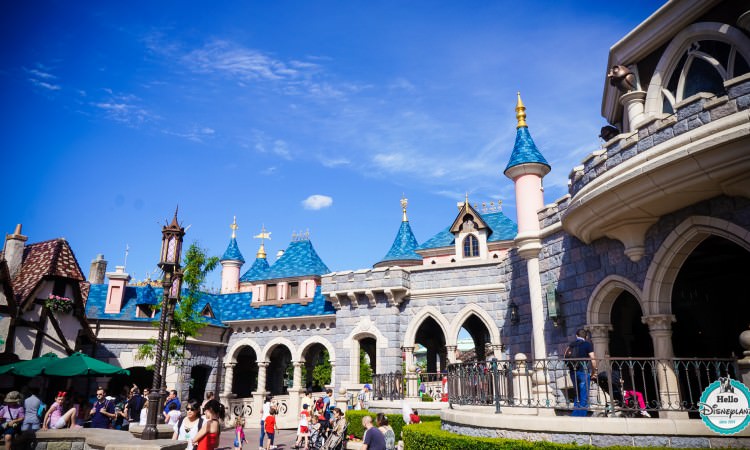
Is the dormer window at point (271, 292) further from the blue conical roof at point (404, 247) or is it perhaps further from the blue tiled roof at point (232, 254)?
the blue tiled roof at point (232, 254)

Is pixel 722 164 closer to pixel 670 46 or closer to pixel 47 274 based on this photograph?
pixel 670 46

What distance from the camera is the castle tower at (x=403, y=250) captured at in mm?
26812

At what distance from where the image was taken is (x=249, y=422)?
74.8ft

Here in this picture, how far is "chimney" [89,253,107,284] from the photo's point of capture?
25.3 metres

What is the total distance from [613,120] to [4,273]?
1962 cm

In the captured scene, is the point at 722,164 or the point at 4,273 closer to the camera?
the point at 722,164

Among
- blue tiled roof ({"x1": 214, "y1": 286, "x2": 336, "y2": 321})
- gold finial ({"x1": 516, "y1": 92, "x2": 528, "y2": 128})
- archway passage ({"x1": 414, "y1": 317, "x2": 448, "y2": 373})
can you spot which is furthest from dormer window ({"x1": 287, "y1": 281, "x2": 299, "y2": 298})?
gold finial ({"x1": 516, "y1": 92, "x2": 528, "y2": 128})

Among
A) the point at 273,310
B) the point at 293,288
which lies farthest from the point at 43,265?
the point at 293,288

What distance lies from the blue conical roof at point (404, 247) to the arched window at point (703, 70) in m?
17.0

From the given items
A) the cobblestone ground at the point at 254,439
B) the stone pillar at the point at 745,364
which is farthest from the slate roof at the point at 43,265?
the stone pillar at the point at 745,364

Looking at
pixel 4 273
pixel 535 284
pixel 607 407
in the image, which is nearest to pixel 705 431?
pixel 607 407

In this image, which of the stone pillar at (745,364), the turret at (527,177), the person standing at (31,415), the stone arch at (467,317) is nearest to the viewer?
the stone pillar at (745,364)

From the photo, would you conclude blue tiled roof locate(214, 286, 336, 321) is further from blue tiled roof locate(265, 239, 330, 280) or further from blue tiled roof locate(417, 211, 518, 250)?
blue tiled roof locate(417, 211, 518, 250)

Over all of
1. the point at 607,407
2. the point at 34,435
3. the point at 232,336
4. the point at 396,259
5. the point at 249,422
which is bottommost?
the point at 249,422
